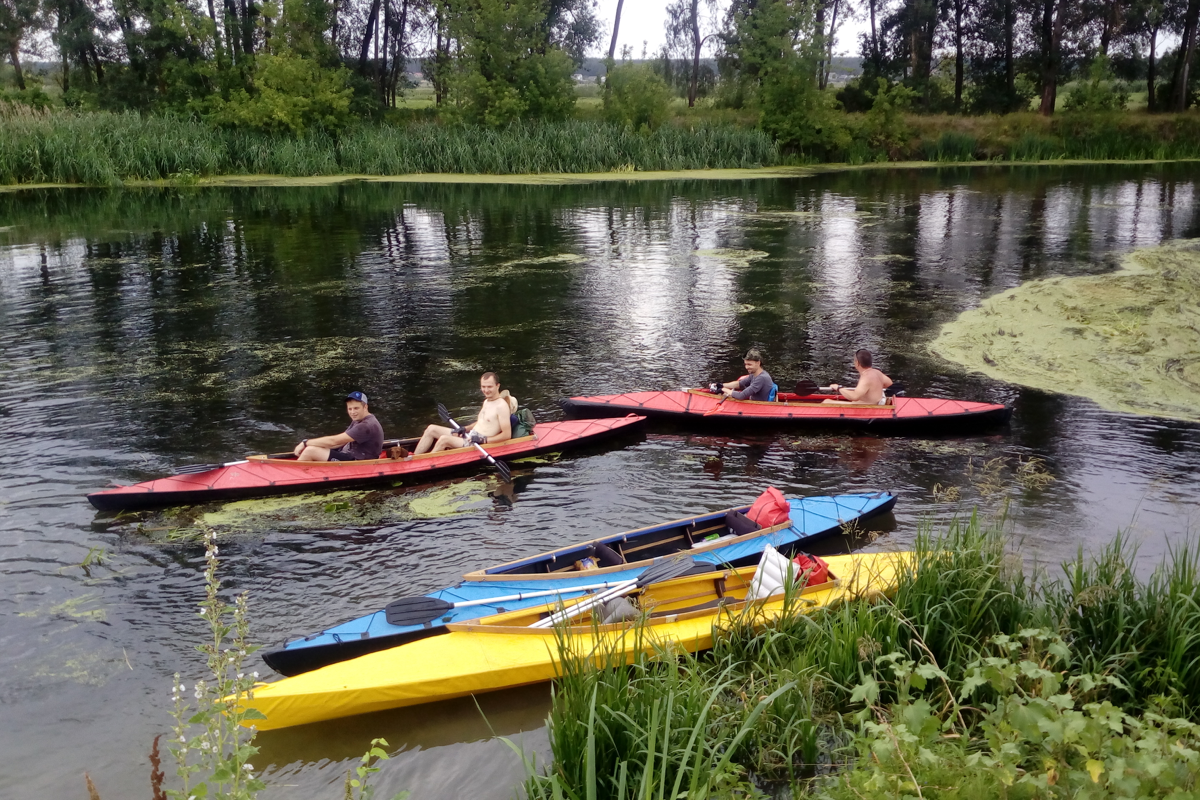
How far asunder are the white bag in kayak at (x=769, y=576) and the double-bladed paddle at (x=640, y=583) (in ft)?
1.41

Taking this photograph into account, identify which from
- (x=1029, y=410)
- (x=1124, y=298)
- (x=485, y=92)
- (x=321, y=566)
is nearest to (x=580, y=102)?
(x=485, y=92)

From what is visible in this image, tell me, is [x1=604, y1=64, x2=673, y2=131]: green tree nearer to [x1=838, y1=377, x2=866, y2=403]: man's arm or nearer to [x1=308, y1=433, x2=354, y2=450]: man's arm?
[x1=838, y1=377, x2=866, y2=403]: man's arm

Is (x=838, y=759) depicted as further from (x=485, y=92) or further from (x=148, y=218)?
(x=485, y=92)

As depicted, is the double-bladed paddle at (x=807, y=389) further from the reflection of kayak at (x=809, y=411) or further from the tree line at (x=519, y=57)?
the tree line at (x=519, y=57)

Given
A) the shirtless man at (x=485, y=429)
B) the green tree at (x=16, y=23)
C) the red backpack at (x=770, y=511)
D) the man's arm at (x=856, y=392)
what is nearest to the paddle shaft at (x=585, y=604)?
the red backpack at (x=770, y=511)

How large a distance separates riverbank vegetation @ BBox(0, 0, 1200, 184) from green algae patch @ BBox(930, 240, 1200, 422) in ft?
65.8

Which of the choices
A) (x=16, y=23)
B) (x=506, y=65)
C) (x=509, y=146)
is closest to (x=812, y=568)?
(x=509, y=146)

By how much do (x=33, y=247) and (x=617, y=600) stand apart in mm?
18906

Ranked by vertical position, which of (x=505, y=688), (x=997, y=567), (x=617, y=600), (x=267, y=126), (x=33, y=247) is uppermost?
(x=267, y=126)

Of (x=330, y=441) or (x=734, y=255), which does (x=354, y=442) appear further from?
(x=734, y=255)

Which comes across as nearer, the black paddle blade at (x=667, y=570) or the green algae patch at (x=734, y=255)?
the black paddle blade at (x=667, y=570)

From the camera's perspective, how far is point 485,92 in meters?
38.5

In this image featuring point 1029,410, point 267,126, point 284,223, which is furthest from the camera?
point 267,126

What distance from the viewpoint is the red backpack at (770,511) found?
7203mm
